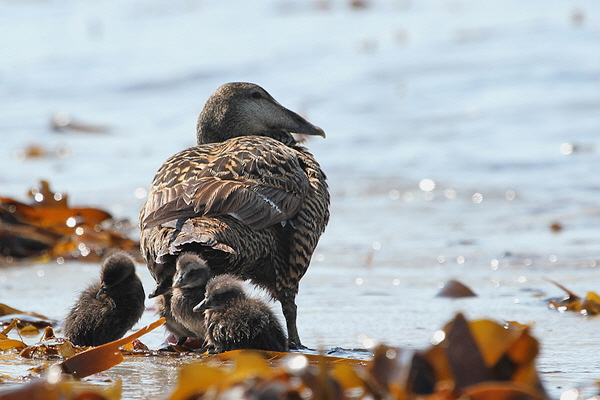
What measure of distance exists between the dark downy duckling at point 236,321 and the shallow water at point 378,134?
0.27m

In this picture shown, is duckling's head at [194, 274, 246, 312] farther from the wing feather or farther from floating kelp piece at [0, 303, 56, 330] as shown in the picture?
floating kelp piece at [0, 303, 56, 330]

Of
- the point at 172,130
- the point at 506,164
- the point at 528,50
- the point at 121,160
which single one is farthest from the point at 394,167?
the point at 528,50

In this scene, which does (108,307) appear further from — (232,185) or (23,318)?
(232,185)

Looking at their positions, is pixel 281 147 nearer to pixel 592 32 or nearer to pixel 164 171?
pixel 164 171

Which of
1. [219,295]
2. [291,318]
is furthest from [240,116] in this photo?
[219,295]

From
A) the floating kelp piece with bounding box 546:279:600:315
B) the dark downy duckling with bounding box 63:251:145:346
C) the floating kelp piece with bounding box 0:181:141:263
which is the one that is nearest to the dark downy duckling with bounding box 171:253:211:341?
the dark downy duckling with bounding box 63:251:145:346

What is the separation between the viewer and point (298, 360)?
234 cm

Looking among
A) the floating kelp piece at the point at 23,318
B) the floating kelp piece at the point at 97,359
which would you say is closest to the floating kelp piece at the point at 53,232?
the floating kelp piece at the point at 23,318

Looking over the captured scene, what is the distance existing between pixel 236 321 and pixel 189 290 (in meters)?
0.36

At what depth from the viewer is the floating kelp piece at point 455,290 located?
495 centimetres

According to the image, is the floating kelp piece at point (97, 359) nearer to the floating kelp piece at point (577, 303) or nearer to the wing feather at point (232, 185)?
the wing feather at point (232, 185)

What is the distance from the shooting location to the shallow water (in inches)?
196

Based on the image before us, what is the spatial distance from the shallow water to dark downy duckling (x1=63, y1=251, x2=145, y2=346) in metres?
0.41

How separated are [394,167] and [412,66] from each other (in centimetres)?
563
